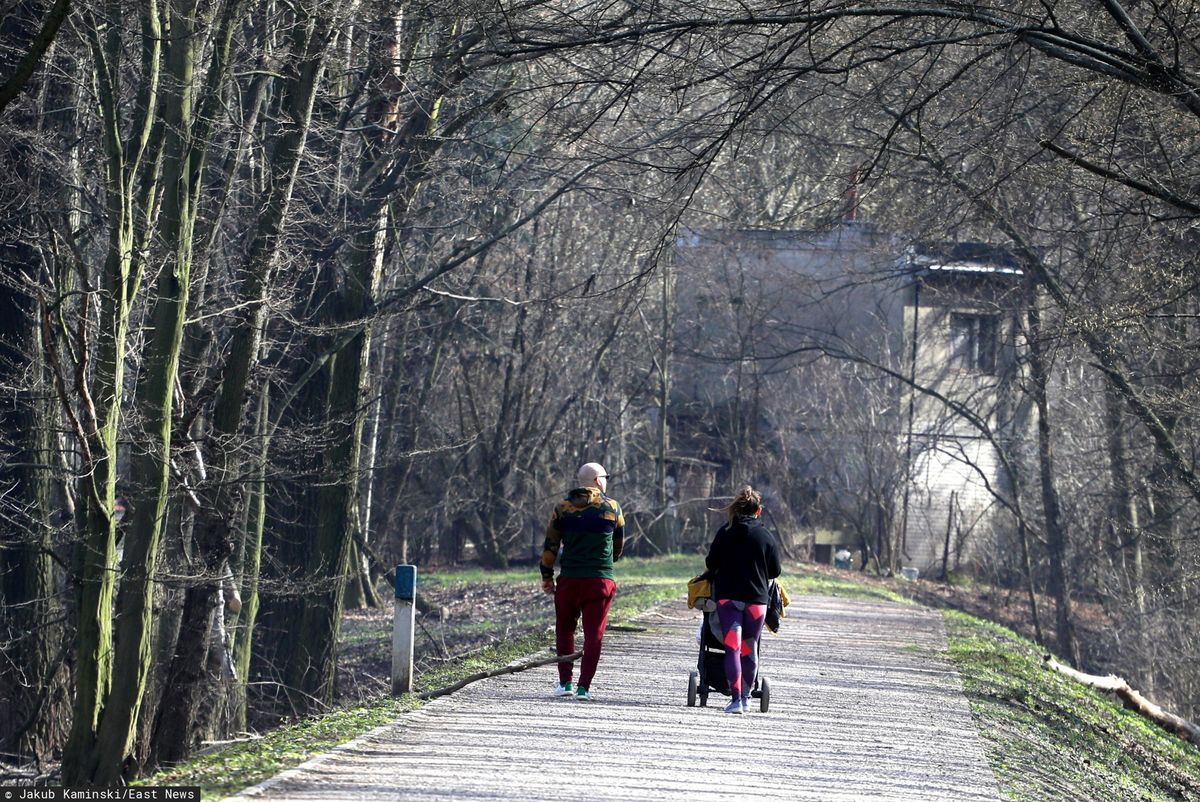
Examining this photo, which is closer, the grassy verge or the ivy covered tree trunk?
the grassy verge

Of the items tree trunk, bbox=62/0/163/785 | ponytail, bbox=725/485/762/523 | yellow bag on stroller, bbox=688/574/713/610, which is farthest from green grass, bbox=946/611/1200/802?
tree trunk, bbox=62/0/163/785

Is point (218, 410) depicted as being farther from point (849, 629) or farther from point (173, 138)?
point (849, 629)

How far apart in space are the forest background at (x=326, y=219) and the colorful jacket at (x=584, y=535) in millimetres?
2586

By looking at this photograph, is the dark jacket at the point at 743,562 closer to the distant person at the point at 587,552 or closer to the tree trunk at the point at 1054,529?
the distant person at the point at 587,552

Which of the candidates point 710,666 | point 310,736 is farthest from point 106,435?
point 710,666

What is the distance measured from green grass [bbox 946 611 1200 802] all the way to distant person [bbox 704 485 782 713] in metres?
1.92

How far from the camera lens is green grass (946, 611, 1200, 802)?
34.3 feet

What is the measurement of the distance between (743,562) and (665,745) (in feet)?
6.58

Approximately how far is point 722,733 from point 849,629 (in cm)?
1027

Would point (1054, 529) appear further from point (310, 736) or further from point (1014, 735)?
point (310, 736)

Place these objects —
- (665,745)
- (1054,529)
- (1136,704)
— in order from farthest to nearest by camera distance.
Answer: (1054,529) → (1136,704) → (665,745)

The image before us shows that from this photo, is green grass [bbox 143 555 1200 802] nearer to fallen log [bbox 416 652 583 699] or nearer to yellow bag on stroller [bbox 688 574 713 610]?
fallen log [bbox 416 652 583 699]

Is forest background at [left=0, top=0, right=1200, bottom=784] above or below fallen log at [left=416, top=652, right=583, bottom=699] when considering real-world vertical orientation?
above

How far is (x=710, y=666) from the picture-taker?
11680mm
